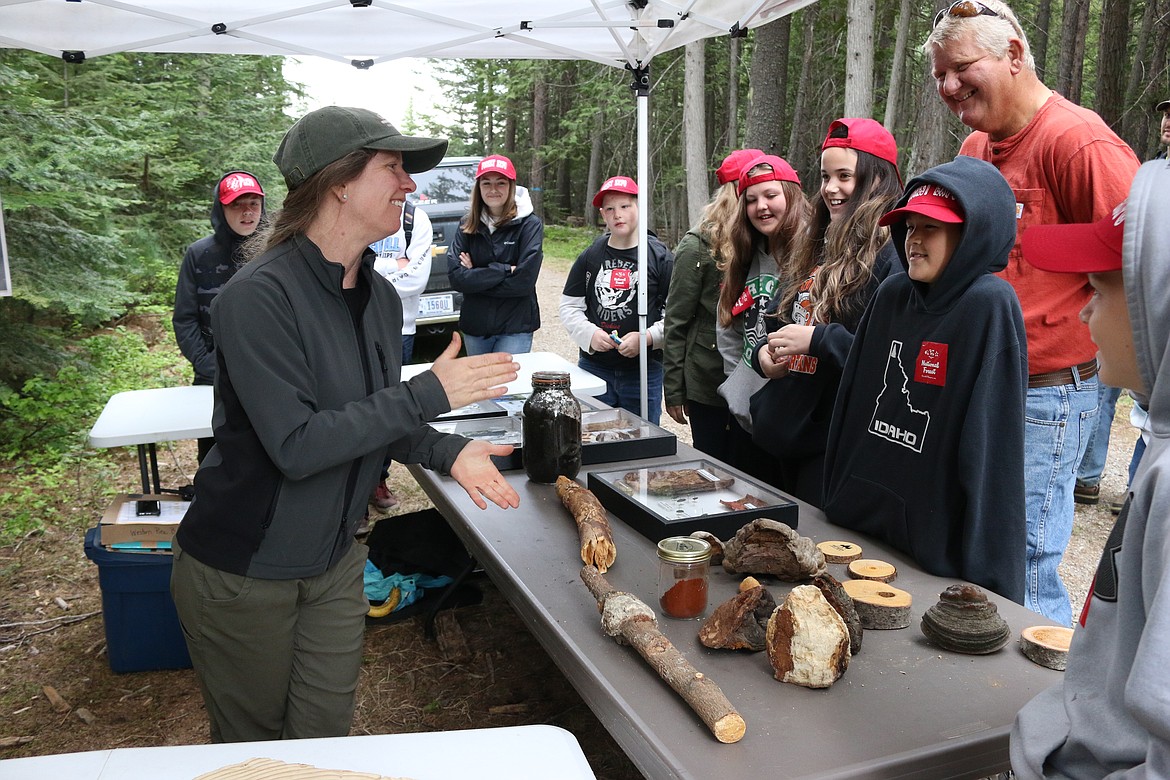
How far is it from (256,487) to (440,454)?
443mm

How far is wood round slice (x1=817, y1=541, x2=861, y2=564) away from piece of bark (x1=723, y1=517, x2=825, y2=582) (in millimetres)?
125

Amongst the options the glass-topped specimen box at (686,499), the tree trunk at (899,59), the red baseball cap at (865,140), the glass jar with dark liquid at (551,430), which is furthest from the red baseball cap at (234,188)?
the tree trunk at (899,59)

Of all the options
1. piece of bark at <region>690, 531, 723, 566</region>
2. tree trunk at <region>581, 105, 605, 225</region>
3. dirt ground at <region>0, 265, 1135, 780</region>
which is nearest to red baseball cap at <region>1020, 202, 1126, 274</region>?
piece of bark at <region>690, 531, 723, 566</region>

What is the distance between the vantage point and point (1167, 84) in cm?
1198

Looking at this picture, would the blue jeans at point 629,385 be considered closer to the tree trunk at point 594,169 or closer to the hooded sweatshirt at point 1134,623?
the hooded sweatshirt at point 1134,623

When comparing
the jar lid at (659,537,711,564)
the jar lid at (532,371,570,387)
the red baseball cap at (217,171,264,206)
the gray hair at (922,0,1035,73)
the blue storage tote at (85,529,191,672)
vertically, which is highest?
the gray hair at (922,0,1035,73)

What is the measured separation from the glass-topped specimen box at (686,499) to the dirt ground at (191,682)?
3.42 ft

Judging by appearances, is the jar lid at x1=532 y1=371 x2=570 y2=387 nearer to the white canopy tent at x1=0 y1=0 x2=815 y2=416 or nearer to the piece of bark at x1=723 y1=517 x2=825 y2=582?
the piece of bark at x1=723 y1=517 x2=825 y2=582

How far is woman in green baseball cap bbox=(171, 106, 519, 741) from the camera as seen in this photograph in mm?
1840

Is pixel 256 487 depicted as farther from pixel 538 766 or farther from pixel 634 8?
pixel 634 8

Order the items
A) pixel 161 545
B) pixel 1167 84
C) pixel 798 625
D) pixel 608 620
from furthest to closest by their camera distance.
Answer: pixel 1167 84 < pixel 161 545 < pixel 608 620 < pixel 798 625

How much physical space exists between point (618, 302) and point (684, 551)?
117 inches

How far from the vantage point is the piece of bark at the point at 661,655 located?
4.46 feet

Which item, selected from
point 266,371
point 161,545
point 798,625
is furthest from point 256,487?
point 161,545
